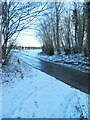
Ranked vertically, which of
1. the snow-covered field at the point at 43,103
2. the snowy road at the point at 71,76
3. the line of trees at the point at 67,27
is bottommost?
the snowy road at the point at 71,76

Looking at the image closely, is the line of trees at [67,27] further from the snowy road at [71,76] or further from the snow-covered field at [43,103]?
the snow-covered field at [43,103]

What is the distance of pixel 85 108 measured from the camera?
18.2 ft

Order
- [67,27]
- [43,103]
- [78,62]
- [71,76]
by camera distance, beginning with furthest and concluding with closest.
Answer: [67,27]
[78,62]
[71,76]
[43,103]

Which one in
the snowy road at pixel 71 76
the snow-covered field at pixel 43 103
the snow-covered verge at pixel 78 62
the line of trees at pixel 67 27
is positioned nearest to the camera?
the snow-covered field at pixel 43 103

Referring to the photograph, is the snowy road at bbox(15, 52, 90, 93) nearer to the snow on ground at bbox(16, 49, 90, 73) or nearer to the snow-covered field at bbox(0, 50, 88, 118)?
the snow on ground at bbox(16, 49, 90, 73)

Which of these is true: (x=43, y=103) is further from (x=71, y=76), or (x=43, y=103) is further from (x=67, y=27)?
(x=67, y=27)

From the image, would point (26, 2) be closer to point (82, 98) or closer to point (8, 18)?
point (8, 18)

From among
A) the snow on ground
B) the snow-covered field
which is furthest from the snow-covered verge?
the snow-covered field

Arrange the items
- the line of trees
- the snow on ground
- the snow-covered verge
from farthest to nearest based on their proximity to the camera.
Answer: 1. the line of trees
2. the snow on ground
3. the snow-covered verge

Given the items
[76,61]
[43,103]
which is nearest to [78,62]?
[76,61]

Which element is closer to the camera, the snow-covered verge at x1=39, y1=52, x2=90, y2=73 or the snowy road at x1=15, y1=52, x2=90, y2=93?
the snowy road at x1=15, y1=52, x2=90, y2=93

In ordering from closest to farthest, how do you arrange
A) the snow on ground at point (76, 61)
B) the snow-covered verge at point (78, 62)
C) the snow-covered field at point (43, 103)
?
the snow-covered field at point (43, 103) → the snow-covered verge at point (78, 62) → the snow on ground at point (76, 61)

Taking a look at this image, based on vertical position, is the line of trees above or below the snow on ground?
above

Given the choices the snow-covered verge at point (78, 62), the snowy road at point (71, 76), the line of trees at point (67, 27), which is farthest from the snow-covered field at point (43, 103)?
the line of trees at point (67, 27)
